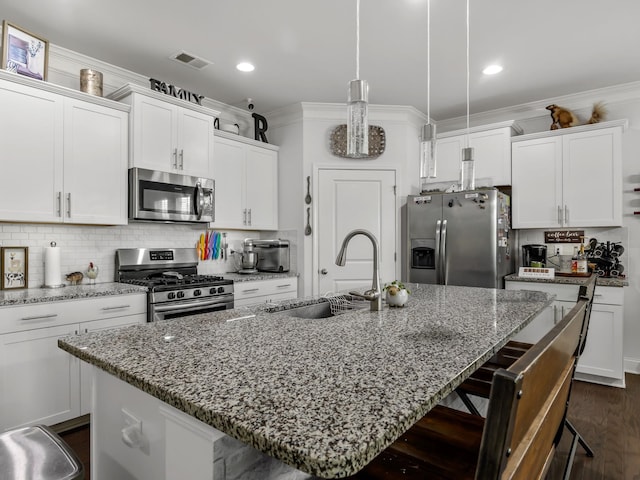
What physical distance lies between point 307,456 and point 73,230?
3105 mm

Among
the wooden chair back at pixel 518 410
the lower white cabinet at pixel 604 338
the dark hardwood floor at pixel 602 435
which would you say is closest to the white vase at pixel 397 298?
the wooden chair back at pixel 518 410

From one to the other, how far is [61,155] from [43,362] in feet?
4.52

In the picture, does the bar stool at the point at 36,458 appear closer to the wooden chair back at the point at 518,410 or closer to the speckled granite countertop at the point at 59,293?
the wooden chair back at the point at 518,410

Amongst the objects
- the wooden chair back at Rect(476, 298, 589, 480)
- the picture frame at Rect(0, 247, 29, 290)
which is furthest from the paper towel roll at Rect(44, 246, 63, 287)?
the wooden chair back at Rect(476, 298, 589, 480)

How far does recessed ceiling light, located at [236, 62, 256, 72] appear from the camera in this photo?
10.6 feet

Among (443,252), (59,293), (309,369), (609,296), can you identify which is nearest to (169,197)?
(59,293)

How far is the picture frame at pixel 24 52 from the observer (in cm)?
244

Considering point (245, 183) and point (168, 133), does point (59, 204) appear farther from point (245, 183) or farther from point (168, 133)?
point (245, 183)

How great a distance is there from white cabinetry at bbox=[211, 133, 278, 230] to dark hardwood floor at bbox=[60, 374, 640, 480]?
2.18 metres

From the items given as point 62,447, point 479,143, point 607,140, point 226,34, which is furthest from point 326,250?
point 62,447

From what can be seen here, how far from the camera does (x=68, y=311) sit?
242 centimetres

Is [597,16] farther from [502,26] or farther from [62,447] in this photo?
[62,447]

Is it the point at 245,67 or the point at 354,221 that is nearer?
the point at 245,67

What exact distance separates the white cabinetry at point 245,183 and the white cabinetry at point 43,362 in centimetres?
154
